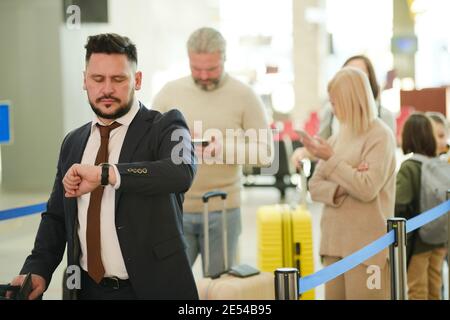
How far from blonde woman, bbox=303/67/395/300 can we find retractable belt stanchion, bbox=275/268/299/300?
1323 mm

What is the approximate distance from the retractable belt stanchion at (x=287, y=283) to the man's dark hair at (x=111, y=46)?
0.82 meters

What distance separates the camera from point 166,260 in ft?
7.56

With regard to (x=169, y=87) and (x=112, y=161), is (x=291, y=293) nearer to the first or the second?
(x=112, y=161)

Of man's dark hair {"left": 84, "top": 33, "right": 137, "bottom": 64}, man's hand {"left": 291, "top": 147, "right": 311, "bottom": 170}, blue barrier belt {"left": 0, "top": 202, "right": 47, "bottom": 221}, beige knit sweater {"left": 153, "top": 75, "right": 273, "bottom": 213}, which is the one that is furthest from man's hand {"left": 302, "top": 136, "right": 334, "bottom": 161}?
man's dark hair {"left": 84, "top": 33, "right": 137, "bottom": 64}

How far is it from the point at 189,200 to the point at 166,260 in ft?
4.18

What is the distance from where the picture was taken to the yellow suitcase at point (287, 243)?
4430 mm

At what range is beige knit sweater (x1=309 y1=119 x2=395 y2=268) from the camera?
11.5 feet

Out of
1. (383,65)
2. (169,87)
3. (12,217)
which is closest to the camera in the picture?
(169,87)

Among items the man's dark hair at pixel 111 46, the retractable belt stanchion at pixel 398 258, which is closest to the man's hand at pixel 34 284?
the man's dark hair at pixel 111 46

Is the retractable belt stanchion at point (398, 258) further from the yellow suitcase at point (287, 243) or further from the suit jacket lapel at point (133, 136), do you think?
the suit jacket lapel at point (133, 136)

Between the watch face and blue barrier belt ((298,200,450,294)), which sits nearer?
the watch face

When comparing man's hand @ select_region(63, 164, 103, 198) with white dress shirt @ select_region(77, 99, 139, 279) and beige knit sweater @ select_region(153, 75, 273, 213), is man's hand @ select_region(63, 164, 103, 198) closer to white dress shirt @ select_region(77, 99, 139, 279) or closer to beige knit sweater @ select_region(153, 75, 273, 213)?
white dress shirt @ select_region(77, 99, 139, 279)
